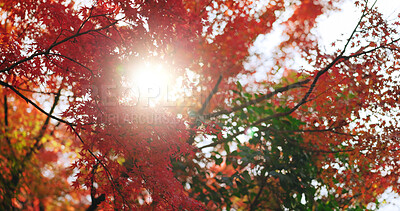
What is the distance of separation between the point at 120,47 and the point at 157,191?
1.90 meters

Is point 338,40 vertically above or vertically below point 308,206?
above

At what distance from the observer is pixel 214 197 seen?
17.7 feet

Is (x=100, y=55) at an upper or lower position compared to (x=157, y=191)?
upper

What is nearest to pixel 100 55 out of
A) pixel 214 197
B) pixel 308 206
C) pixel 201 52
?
pixel 201 52

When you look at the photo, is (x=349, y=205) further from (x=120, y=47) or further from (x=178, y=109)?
(x=120, y=47)

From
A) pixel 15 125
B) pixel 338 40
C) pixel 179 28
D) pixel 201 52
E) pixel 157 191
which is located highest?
pixel 201 52

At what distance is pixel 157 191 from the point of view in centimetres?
318

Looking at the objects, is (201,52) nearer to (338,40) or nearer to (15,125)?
(338,40)

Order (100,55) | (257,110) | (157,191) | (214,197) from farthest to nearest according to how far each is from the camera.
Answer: (257,110) < (214,197) < (100,55) < (157,191)

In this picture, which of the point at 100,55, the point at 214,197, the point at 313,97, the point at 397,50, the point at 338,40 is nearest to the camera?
the point at 100,55

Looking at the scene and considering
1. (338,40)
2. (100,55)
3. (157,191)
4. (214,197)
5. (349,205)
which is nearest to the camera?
(157,191)

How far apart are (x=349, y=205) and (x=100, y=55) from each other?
6950 mm

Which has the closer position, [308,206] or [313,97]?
[313,97]

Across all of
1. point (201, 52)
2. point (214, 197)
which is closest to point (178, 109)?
point (201, 52)
